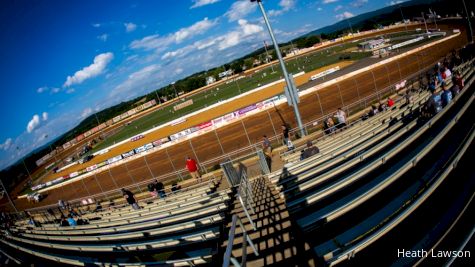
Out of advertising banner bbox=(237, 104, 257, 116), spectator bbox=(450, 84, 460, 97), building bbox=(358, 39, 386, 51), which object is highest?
building bbox=(358, 39, 386, 51)

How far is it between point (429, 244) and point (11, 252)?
20888 millimetres

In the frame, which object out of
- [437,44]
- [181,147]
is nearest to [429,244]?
[181,147]

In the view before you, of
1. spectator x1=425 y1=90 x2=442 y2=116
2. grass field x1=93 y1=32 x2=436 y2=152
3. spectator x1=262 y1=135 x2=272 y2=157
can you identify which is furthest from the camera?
grass field x1=93 y1=32 x2=436 y2=152

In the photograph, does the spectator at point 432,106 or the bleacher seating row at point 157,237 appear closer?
the bleacher seating row at point 157,237

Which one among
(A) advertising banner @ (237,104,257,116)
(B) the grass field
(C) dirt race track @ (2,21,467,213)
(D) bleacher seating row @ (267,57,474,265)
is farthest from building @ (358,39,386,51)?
(D) bleacher seating row @ (267,57,474,265)

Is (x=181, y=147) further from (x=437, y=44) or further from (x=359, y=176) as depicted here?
Result: (x=437, y=44)

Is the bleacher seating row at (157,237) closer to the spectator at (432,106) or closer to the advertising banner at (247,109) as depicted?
the spectator at (432,106)

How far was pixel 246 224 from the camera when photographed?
6504 mm

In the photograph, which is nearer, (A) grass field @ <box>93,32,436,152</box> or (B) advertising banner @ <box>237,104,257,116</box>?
(B) advertising banner @ <box>237,104,257,116</box>

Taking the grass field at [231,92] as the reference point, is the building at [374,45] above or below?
below

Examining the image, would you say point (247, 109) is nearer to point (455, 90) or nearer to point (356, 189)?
point (455, 90)

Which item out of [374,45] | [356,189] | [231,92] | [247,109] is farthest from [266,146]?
[374,45]

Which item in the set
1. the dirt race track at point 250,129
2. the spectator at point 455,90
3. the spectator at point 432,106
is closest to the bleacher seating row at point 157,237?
the spectator at point 432,106

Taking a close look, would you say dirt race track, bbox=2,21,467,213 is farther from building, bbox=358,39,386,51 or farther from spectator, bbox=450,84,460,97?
building, bbox=358,39,386,51
